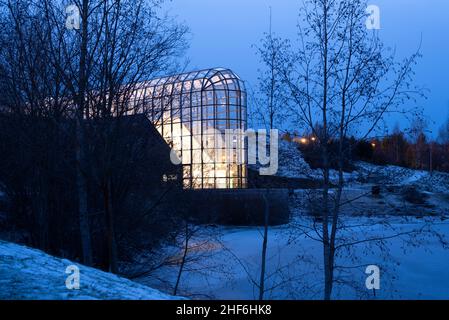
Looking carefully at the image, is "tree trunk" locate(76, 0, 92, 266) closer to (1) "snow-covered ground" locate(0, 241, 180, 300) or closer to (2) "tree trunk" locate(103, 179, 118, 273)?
(2) "tree trunk" locate(103, 179, 118, 273)

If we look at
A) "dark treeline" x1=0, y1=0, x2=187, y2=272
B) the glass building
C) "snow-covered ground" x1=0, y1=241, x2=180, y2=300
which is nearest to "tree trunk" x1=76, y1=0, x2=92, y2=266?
"dark treeline" x1=0, y1=0, x2=187, y2=272

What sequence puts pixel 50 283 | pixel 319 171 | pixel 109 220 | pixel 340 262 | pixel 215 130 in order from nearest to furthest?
pixel 50 283, pixel 109 220, pixel 319 171, pixel 340 262, pixel 215 130

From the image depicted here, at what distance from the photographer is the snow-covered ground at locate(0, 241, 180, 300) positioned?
14.8 feet

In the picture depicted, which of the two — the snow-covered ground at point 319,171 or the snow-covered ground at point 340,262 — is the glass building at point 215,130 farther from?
the snow-covered ground at point 319,171

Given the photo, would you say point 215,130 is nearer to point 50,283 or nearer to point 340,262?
point 340,262

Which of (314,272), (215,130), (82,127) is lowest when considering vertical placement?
(314,272)

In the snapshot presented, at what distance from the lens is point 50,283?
16.1 feet

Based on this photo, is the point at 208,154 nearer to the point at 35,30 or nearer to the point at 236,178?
the point at 236,178

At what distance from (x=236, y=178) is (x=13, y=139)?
66.2ft

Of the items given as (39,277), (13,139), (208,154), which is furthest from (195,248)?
(208,154)

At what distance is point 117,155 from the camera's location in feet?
30.6

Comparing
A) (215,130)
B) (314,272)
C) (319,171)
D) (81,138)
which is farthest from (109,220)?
(215,130)

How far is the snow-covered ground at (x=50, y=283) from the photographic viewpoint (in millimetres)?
4523

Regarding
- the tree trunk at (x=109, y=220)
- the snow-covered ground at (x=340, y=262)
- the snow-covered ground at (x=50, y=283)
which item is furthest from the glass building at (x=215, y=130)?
the snow-covered ground at (x=50, y=283)
